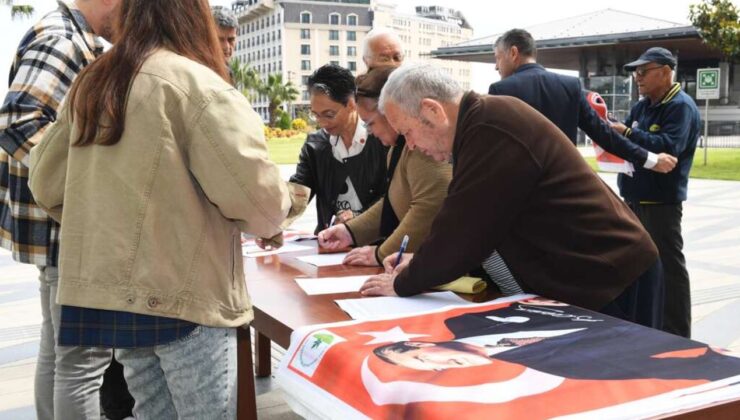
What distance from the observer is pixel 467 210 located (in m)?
1.68

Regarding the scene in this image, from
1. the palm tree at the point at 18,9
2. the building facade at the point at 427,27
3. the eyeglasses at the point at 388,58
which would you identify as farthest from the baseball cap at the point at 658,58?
the building facade at the point at 427,27

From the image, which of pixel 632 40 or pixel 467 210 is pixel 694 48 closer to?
pixel 632 40

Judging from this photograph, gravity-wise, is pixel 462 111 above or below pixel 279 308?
above

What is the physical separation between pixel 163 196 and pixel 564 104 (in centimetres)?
276

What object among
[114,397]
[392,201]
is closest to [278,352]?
[114,397]

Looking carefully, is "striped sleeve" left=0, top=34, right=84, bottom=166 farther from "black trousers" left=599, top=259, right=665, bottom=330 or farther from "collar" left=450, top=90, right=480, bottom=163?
"black trousers" left=599, top=259, right=665, bottom=330

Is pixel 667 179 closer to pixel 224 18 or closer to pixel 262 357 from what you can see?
pixel 262 357

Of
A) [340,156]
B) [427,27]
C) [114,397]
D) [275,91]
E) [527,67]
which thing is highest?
[427,27]

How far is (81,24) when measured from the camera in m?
2.11

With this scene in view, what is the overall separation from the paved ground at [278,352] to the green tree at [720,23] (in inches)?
348

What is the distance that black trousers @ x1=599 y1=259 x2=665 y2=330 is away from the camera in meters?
1.87

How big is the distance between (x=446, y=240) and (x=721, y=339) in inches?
112

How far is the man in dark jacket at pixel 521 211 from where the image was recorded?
169 cm

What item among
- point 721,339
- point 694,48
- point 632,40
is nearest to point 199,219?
point 721,339
